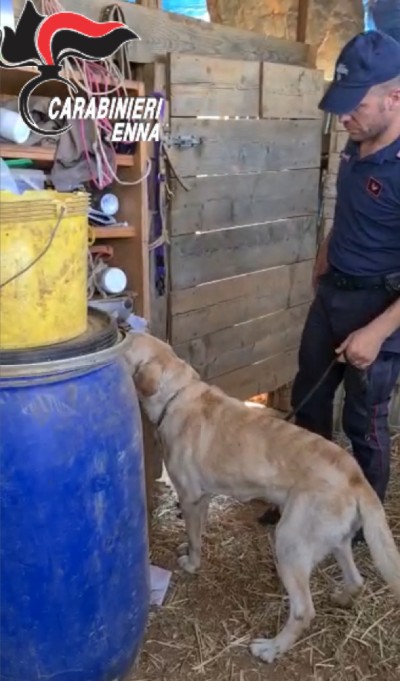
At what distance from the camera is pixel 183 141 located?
350 centimetres

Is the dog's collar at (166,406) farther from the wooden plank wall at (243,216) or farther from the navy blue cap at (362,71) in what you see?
the navy blue cap at (362,71)

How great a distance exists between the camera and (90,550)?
1.99 m

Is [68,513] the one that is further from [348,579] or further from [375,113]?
[375,113]

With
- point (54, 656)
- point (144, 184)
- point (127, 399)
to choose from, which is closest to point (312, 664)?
point (54, 656)

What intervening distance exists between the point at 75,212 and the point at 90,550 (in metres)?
0.94

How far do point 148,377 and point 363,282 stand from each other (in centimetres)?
92

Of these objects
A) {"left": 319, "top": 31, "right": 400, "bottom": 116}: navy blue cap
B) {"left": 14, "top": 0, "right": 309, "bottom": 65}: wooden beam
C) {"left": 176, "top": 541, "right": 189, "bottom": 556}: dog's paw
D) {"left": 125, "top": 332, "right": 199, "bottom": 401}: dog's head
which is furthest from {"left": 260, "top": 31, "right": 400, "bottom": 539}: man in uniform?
{"left": 14, "top": 0, "right": 309, "bottom": 65}: wooden beam

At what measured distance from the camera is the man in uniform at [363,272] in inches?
99.4

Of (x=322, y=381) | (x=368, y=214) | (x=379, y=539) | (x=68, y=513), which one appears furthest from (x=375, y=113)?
(x=68, y=513)

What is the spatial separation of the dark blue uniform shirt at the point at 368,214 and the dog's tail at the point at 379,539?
2.89 ft

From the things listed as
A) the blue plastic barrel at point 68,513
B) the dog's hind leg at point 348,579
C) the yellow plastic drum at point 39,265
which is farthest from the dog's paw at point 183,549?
the yellow plastic drum at point 39,265

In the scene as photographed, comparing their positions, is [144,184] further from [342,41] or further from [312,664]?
[342,41]

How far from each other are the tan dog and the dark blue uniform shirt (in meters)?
0.72

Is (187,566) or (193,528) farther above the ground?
(193,528)
